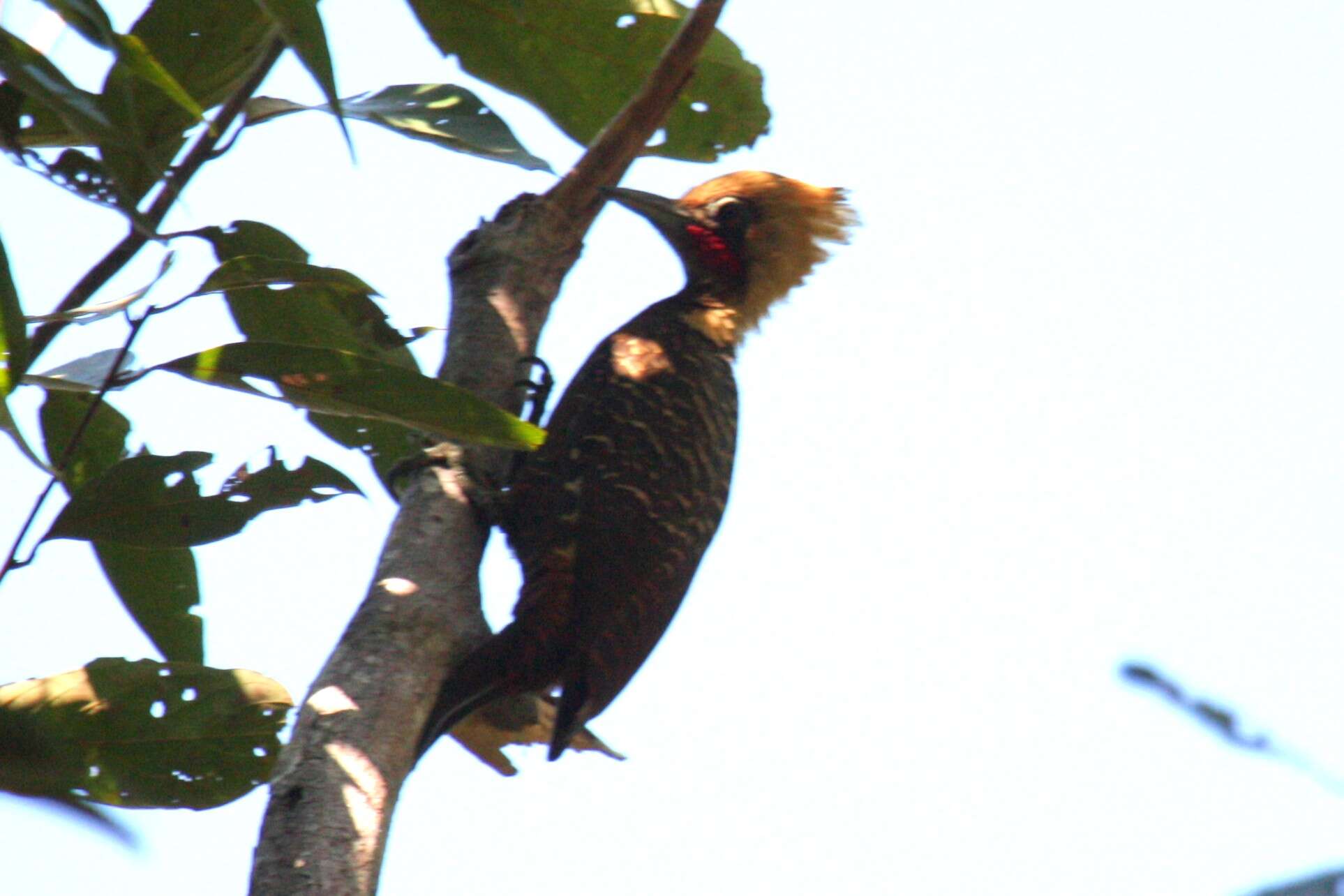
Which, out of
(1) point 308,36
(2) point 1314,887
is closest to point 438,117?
(1) point 308,36

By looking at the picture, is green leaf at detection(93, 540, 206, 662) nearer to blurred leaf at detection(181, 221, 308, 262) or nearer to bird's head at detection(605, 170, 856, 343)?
blurred leaf at detection(181, 221, 308, 262)

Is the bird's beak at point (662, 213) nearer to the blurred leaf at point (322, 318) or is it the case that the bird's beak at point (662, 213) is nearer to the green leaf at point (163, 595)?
the blurred leaf at point (322, 318)

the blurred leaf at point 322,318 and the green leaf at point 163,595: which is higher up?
the blurred leaf at point 322,318

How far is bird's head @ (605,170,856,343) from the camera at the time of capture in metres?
4.05

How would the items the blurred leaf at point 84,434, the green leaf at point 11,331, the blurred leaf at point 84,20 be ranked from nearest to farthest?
the blurred leaf at point 84,20
the green leaf at point 11,331
the blurred leaf at point 84,434

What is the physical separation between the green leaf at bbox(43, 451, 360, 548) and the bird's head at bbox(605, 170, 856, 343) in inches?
81.2

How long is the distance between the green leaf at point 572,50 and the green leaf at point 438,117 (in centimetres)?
20

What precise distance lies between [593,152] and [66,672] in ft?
5.18

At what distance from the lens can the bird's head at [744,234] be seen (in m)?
4.05

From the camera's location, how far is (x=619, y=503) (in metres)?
3.14

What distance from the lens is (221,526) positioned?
6.63 feet

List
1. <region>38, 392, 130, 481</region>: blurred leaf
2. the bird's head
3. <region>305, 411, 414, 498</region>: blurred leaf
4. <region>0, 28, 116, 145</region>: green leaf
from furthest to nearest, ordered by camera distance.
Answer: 1. the bird's head
2. <region>305, 411, 414, 498</region>: blurred leaf
3. <region>38, 392, 130, 481</region>: blurred leaf
4. <region>0, 28, 116, 145</region>: green leaf

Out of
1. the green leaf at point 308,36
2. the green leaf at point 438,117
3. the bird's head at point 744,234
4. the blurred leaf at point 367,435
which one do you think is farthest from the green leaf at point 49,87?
the bird's head at point 744,234

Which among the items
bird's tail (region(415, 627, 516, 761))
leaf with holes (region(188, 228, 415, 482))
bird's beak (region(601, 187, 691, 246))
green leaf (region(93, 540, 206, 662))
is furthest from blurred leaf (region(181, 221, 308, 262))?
bird's beak (region(601, 187, 691, 246))
